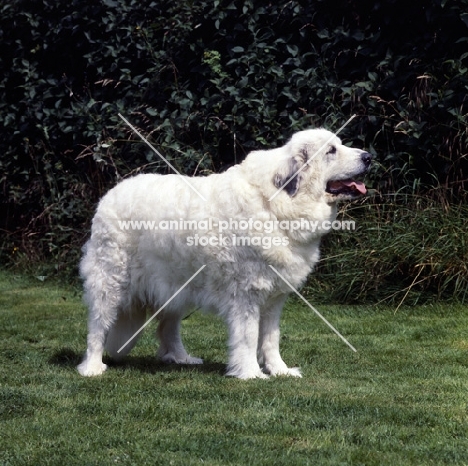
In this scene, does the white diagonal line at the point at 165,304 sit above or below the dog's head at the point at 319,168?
below

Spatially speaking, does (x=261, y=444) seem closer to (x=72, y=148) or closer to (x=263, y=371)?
(x=263, y=371)

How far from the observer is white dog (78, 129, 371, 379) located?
609cm

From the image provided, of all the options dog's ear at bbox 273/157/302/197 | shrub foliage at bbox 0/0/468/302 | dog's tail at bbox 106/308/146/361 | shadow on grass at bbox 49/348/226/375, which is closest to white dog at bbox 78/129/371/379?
dog's ear at bbox 273/157/302/197

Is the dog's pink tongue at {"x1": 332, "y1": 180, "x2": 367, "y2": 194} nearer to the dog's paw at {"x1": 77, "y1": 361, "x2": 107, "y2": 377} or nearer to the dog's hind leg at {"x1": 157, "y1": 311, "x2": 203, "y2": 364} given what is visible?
the dog's hind leg at {"x1": 157, "y1": 311, "x2": 203, "y2": 364}

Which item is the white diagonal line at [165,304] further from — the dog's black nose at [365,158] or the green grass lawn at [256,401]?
the dog's black nose at [365,158]

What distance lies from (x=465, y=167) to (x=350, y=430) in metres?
4.73

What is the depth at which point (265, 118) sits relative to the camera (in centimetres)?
952

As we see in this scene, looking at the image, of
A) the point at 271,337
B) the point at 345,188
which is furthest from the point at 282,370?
the point at 345,188

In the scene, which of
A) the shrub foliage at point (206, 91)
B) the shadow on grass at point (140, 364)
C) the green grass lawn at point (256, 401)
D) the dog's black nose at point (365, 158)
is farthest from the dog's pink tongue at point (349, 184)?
the shrub foliage at point (206, 91)

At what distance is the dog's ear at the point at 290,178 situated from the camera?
6.09 m

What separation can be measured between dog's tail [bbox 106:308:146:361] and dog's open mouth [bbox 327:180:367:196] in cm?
162

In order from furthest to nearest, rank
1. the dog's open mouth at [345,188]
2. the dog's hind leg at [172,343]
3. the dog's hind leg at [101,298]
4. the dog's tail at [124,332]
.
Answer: the dog's hind leg at [172,343] < the dog's tail at [124,332] < the dog's hind leg at [101,298] < the dog's open mouth at [345,188]

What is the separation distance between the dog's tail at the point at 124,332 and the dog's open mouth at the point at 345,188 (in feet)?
5.30

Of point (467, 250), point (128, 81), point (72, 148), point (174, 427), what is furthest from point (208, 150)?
point (174, 427)
